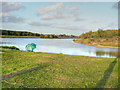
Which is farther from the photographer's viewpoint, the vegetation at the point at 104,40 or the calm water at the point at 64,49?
the vegetation at the point at 104,40

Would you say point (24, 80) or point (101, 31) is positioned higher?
point (101, 31)

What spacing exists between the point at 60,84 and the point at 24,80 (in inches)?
123

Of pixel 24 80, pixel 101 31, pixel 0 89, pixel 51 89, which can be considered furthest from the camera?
pixel 101 31

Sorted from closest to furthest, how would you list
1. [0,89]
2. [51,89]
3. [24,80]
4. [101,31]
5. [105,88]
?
[0,89], [51,89], [105,88], [24,80], [101,31]

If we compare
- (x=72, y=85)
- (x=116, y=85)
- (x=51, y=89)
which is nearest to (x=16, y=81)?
(x=51, y=89)

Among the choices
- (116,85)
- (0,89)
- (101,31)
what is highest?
(101,31)

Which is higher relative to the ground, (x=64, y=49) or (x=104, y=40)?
(x=104, y=40)

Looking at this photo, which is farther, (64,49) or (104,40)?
(104,40)

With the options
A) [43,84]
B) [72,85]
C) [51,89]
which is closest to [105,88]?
[72,85]

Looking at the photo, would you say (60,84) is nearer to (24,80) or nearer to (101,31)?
(24,80)

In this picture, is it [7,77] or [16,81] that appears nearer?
[16,81]

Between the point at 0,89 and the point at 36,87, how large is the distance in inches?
94.1

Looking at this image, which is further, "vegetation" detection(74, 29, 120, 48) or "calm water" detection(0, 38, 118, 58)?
"vegetation" detection(74, 29, 120, 48)

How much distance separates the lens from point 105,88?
8.19 metres
